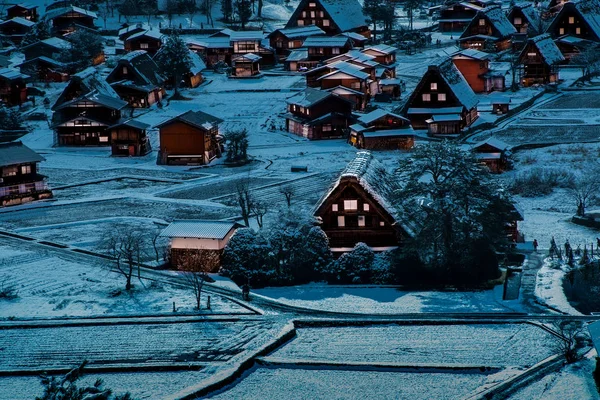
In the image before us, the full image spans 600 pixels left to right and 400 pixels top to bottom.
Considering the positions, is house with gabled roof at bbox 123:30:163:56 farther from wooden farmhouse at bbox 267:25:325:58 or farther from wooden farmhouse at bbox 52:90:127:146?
wooden farmhouse at bbox 52:90:127:146

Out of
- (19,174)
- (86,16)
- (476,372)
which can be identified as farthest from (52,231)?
(86,16)

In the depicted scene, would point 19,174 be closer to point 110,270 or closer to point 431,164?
point 110,270

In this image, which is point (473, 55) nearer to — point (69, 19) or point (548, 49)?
point (548, 49)

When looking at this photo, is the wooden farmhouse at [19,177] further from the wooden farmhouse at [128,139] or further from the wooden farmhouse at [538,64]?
the wooden farmhouse at [538,64]

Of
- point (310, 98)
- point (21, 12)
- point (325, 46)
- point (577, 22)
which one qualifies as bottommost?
point (310, 98)

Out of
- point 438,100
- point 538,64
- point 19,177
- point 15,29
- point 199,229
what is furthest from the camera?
point 15,29

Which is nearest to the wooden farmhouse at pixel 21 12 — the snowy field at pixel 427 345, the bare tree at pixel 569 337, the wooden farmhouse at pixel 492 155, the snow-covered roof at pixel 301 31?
the snow-covered roof at pixel 301 31

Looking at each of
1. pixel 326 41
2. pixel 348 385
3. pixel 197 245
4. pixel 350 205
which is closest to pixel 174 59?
pixel 326 41
